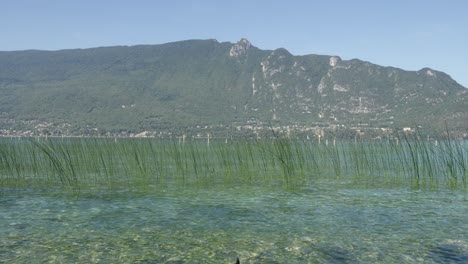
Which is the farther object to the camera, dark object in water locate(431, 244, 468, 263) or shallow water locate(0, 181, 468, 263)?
shallow water locate(0, 181, 468, 263)

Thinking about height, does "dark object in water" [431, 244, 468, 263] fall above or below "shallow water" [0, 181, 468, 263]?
below

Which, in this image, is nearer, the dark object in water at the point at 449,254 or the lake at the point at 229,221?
the dark object in water at the point at 449,254

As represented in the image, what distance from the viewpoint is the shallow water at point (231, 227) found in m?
8.78

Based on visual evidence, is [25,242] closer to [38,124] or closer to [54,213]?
[54,213]

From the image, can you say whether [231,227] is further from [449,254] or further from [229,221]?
[449,254]

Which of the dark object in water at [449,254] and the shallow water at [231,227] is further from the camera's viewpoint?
the shallow water at [231,227]

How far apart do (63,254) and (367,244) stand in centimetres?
618

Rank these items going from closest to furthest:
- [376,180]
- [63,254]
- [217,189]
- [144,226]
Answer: [63,254] < [144,226] < [217,189] < [376,180]

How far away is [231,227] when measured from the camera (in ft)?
36.1

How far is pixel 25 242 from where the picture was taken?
30.7 feet

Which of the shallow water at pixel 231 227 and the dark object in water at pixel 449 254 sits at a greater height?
the shallow water at pixel 231 227

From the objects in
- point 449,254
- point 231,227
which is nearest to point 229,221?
point 231,227

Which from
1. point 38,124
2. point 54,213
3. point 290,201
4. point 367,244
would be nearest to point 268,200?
point 290,201

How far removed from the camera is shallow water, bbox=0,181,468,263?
878 cm
